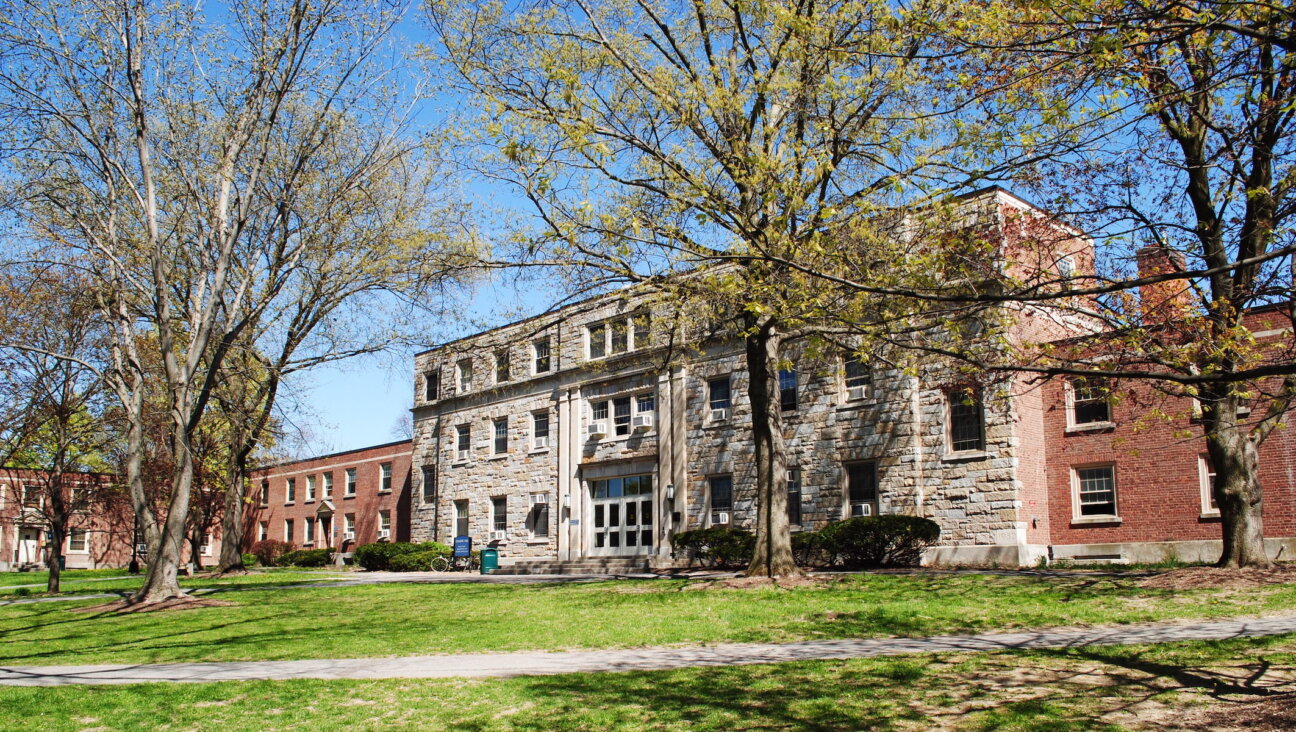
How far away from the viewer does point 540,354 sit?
37.9 metres

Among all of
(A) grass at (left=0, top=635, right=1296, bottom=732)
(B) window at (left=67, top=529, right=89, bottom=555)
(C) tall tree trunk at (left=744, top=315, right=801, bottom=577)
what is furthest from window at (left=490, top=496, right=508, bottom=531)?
(B) window at (left=67, top=529, right=89, bottom=555)

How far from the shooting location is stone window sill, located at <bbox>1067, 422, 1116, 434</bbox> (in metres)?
23.1

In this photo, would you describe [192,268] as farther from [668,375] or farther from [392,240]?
[668,375]

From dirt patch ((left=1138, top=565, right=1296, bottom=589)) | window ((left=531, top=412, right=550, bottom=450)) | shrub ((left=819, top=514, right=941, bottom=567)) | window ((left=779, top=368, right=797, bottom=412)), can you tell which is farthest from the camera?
window ((left=531, top=412, right=550, bottom=450))

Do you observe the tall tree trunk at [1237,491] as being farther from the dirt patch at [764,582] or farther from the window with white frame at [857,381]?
the window with white frame at [857,381]

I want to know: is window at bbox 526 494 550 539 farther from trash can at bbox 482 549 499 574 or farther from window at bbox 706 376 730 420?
window at bbox 706 376 730 420

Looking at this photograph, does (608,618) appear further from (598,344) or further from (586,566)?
(598,344)

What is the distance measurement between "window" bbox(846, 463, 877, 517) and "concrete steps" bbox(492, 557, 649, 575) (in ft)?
21.1

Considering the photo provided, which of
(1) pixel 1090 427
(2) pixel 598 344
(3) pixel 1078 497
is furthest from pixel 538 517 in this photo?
(1) pixel 1090 427

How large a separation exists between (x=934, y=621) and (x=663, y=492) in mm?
19878

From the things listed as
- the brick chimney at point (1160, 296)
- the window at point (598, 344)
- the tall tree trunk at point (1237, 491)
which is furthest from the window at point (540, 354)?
the brick chimney at point (1160, 296)

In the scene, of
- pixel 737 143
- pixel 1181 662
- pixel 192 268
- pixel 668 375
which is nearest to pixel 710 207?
pixel 737 143

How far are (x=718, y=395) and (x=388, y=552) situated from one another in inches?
580

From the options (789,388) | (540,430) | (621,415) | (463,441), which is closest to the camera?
(789,388)
